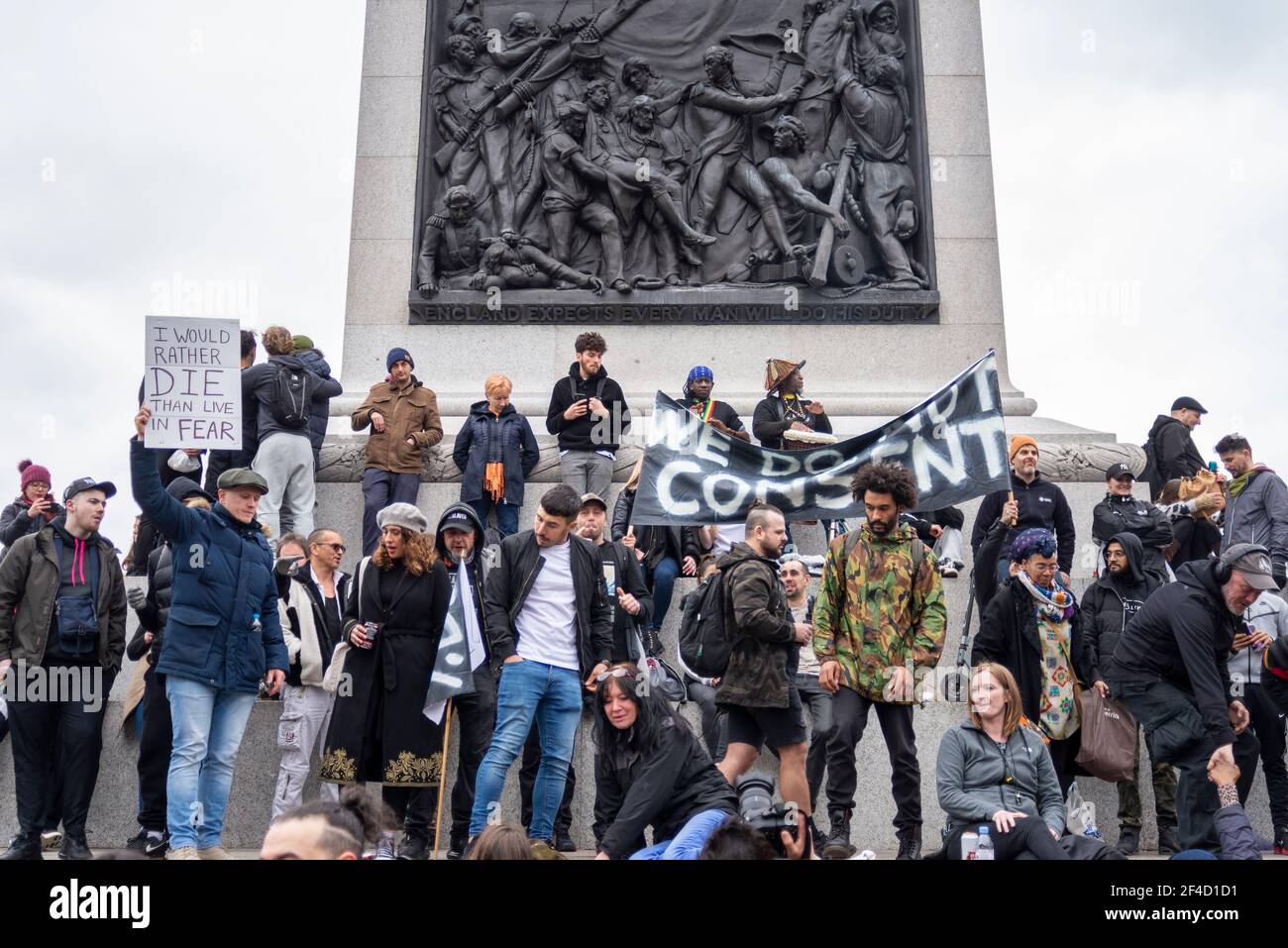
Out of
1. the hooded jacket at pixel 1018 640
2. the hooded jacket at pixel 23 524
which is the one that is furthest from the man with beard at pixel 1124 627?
the hooded jacket at pixel 23 524

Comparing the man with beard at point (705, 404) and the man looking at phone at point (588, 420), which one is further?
the man looking at phone at point (588, 420)

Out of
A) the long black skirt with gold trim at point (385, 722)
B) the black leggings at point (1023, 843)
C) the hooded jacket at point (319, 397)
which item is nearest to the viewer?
the black leggings at point (1023, 843)

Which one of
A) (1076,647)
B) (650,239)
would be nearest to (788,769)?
(1076,647)

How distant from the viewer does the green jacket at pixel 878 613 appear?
27.9ft

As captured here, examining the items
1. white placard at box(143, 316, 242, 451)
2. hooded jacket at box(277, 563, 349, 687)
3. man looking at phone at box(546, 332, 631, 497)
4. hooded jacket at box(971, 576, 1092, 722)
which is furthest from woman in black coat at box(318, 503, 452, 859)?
man looking at phone at box(546, 332, 631, 497)

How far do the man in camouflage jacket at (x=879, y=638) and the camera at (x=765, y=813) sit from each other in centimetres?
133

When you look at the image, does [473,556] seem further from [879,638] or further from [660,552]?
[879,638]

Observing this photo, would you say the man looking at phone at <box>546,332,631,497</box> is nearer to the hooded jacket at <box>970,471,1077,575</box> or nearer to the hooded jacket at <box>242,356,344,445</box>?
the hooded jacket at <box>242,356,344,445</box>

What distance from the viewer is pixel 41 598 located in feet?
30.3

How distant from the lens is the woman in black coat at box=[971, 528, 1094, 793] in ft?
31.5

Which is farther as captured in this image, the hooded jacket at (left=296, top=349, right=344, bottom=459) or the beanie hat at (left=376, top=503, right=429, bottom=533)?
the hooded jacket at (left=296, top=349, right=344, bottom=459)

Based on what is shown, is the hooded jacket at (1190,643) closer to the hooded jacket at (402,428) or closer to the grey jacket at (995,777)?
the grey jacket at (995,777)

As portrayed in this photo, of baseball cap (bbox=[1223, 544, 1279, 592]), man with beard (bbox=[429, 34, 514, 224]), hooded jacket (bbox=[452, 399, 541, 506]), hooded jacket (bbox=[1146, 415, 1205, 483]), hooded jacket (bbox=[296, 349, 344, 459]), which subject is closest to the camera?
baseball cap (bbox=[1223, 544, 1279, 592])

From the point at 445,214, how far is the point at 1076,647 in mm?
8425
